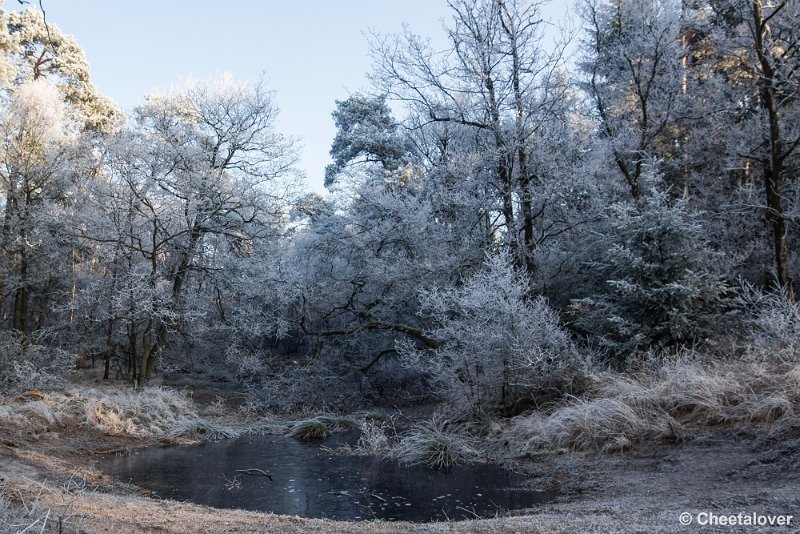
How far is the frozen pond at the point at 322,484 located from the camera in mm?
6922

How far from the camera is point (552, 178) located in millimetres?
14719

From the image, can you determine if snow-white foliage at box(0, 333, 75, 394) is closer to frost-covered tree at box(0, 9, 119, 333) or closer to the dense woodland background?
the dense woodland background

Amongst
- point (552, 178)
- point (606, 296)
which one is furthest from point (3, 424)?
point (552, 178)

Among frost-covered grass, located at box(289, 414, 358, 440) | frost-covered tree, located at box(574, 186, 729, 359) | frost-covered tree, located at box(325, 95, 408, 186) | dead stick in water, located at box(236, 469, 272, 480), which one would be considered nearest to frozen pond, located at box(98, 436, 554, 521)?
dead stick in water, located at box(236, 469, 272, 480)

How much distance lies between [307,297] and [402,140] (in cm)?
878

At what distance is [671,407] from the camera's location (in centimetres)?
877

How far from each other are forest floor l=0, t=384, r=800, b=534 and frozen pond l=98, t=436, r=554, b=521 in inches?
20.2

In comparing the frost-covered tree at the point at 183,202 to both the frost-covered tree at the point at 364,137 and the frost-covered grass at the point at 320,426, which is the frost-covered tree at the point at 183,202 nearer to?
the frost-covered grass at the point at 320,426

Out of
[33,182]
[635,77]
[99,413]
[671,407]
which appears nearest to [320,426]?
[99,413]

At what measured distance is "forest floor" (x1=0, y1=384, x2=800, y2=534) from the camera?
14.2ft

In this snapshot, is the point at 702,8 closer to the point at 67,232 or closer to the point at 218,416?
the point at 218,416

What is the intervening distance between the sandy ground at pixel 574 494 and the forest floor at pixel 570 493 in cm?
Answer: 1

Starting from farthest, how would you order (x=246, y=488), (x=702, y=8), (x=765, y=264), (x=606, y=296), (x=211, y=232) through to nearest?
(x=702, y=8) < (x=211, y=232) < (x=765, y=264) < (x=606, y=296) < (x=246, y=488)

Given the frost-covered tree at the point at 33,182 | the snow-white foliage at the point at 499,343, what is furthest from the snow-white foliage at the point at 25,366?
the snow-white foliage at the point at 499,343
